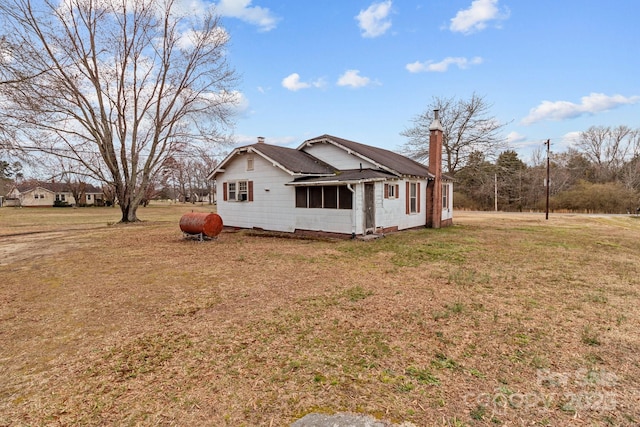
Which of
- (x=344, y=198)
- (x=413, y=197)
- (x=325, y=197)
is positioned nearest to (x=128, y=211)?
(x=325, y=197)

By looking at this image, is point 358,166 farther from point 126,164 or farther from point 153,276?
point 126,164

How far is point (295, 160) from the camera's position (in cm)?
1552

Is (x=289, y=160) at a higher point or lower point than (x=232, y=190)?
higher

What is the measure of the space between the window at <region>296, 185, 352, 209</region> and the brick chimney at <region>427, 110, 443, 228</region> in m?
6.22

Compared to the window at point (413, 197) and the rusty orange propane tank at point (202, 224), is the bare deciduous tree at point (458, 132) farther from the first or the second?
the rusty orange propane tank at point (202, 224)

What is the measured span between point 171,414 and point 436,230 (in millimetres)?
15124

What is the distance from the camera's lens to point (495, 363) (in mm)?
3488

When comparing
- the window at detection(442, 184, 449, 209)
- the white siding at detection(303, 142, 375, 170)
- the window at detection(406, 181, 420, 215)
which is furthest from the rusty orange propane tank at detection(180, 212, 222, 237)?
the window at detection(442, 184, 449, 209)

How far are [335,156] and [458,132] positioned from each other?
745 inches

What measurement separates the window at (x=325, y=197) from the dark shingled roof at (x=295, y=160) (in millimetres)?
1021

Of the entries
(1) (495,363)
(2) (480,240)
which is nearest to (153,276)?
(1) (495,363)

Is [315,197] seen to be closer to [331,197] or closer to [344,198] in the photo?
[331,197]

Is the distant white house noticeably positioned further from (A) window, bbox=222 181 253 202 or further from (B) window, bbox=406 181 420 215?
(B) window, bbox=406 181 420 215

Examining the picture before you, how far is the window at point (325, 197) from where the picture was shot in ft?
42.9
